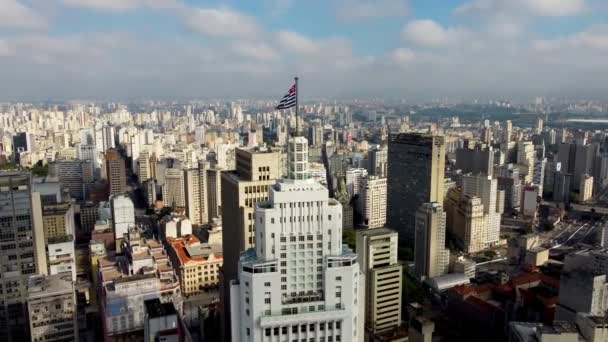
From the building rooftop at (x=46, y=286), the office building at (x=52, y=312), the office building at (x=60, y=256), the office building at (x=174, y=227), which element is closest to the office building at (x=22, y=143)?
the office building at (x=174, y=227)

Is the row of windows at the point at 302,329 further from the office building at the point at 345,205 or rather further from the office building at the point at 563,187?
the office building at the point at 563,187

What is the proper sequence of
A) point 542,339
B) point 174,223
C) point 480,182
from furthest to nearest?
point 480,182 → point 174,223 → point 542,339

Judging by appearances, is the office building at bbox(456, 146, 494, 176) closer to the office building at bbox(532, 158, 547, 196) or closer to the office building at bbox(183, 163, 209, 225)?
the office building at bbox(532, 158, 547, 196)

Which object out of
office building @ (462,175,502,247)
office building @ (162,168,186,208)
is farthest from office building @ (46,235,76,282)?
office building @ (462,175,502,247)

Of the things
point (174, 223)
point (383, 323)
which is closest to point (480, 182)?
point (383, 323)

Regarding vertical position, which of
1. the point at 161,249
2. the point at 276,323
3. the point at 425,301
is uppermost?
the point at 276,323

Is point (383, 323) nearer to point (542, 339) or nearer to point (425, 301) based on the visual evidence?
point (425, 301)
